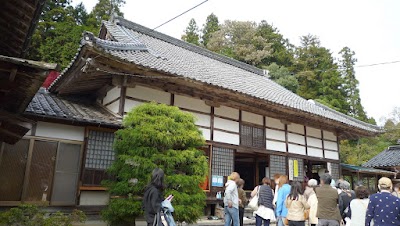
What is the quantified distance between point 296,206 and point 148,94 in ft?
19.0

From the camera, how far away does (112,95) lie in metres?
10.1

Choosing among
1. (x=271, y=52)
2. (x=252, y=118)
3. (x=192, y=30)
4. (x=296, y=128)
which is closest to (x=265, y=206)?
(x=252, y=118)

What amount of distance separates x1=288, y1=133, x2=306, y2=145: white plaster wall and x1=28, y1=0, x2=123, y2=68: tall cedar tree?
11.9 m

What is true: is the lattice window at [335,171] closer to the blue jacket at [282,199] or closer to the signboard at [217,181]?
the signboard at [217,181]

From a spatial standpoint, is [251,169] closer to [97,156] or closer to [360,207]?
[97,156]

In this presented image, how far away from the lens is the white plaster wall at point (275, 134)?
13.2 metres

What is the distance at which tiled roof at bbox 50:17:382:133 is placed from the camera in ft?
30.9

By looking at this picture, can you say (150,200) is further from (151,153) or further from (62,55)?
(62,55)

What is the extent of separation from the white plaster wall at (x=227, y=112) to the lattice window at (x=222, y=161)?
52.3 inches

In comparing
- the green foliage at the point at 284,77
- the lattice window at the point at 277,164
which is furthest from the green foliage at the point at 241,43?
the lattice window at the point at 277,164

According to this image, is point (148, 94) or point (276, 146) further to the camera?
point (276, 146)

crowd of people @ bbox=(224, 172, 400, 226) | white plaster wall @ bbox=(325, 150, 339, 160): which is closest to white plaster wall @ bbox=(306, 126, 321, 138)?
white plaster wall @ bbox=(325, 150, 339, 160)

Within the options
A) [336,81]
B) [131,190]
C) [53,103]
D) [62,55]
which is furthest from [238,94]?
[336,81]

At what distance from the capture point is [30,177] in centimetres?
808
